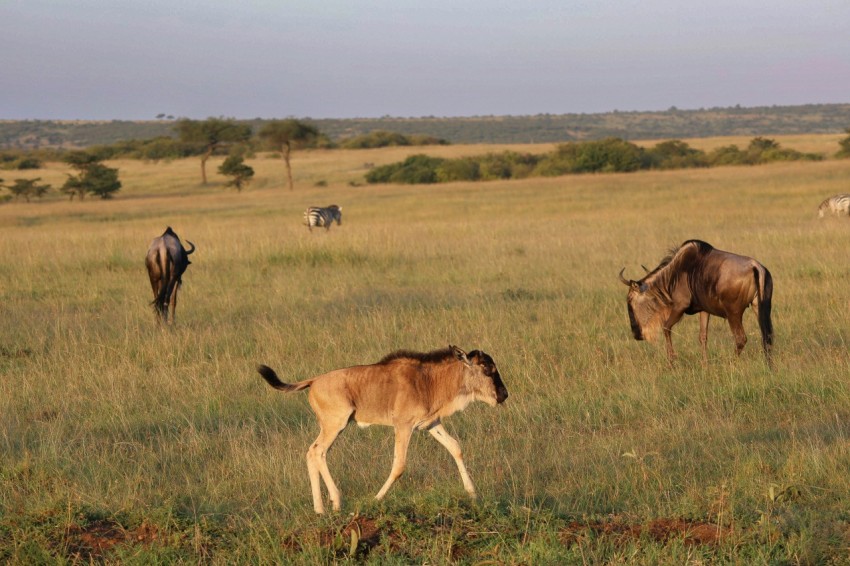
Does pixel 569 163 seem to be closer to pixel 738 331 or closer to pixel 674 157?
pixel 674 157

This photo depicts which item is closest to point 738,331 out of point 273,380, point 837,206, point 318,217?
point 273,380

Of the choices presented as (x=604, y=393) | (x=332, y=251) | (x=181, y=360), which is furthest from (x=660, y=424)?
(x=332, y=251)

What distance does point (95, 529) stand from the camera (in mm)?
4668

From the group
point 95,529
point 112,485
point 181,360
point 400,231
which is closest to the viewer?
point 95,529

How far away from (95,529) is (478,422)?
2941 millimetres

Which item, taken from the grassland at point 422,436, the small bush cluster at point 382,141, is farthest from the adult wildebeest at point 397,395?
the small bush cluster at point 382,141

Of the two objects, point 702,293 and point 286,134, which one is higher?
point 286,134

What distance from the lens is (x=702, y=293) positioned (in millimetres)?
8859

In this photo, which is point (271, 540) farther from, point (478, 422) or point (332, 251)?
point (332, 251)

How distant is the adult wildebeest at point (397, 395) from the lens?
4.74 meters

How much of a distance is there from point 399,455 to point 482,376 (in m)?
0.59

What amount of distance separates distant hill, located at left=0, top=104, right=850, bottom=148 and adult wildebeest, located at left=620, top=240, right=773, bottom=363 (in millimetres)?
125347

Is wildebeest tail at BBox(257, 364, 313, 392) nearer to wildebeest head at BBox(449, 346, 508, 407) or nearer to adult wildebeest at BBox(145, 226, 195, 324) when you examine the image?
wildebeest head at BBox(449, 346, 508, 407)

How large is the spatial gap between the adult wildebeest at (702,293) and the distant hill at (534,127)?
411 feet
